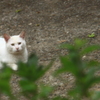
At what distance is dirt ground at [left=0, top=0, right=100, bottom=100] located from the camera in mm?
6258

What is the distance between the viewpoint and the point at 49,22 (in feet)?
24.9

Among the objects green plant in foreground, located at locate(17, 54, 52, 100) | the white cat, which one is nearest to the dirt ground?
the white cat

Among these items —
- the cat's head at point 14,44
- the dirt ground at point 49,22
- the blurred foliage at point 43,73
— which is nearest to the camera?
the blurred foliage at point 43,73

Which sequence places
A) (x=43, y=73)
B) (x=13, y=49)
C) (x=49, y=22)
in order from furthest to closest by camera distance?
(x=49, y=22) → (x=13, y=49) → (x=43, y=73)

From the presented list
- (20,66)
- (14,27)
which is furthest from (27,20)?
(20,66)

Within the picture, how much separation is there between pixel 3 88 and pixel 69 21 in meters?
6.76

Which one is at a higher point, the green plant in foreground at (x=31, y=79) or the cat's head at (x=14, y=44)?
the cat's head at (x=14, y=44)

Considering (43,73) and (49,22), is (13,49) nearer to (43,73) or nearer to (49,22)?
(49,22)

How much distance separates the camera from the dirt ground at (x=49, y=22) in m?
6.26

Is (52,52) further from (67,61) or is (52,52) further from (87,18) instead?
(67,61)

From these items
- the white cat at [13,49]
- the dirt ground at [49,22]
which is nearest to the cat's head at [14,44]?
the white cat at [13,49]

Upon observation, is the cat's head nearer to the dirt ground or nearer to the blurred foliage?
the dirt ground

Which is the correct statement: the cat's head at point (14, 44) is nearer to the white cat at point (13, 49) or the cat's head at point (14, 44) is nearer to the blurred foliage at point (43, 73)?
the white cat at point (13, 49)

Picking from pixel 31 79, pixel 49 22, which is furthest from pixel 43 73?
pixel 49 22
